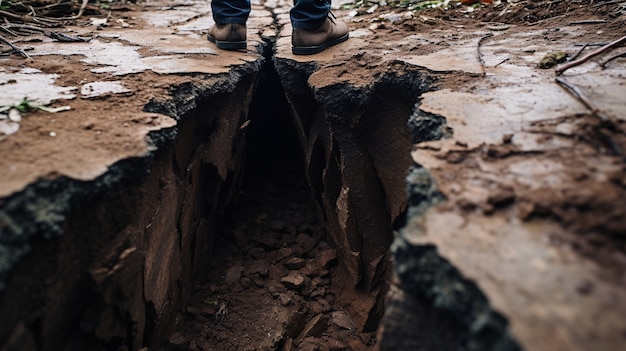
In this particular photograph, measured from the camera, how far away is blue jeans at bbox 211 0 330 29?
234 centimetres

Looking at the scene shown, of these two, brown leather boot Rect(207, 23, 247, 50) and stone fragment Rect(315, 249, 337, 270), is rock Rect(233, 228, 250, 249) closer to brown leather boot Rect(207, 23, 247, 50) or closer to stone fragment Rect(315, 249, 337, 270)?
stone fragment Rect(315, 249, 337, 270)

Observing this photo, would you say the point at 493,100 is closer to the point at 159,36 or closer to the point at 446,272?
the point at 446,272

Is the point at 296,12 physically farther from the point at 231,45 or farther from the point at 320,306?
the point at 320,306

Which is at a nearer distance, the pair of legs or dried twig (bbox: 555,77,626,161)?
dried twig (bbox: 555,77,626,161)

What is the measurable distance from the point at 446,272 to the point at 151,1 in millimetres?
4358

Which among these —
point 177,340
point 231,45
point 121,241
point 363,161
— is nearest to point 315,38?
point 231,45

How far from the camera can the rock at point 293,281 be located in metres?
2.30

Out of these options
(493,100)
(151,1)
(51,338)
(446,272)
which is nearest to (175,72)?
(51,338)

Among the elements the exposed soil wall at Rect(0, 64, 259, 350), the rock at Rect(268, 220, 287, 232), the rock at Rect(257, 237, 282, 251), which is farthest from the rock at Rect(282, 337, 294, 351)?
the rock at Rect(268, 220, 287, 232)

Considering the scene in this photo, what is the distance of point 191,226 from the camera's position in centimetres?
206

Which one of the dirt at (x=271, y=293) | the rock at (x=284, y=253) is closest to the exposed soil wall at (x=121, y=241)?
the dirt at (x=271, y=293)

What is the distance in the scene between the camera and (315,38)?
2352mm

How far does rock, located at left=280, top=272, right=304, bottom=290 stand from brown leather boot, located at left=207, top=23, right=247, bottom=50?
1.29 m

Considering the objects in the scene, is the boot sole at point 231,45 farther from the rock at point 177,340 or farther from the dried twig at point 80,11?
the rock at point 177,340
